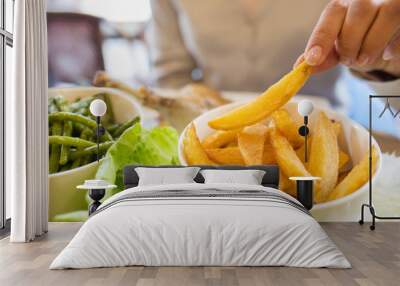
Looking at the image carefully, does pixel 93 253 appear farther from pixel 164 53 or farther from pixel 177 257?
pixel 164 53

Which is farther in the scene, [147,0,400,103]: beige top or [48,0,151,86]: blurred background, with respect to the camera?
[48,0,151,86]: blurred background

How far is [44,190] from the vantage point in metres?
6.43

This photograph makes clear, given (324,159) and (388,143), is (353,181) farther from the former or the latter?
(388,143)

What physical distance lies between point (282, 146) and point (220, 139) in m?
0.71

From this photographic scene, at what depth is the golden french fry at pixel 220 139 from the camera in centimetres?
716

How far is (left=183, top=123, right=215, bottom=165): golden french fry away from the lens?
7082mm

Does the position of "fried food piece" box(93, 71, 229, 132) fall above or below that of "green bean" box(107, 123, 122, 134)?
above

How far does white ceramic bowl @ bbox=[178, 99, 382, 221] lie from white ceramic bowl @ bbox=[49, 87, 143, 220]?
758mm

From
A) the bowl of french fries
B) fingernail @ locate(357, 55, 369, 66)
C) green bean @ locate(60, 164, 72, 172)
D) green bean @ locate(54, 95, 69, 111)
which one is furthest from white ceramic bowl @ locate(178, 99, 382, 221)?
green bean @ locate(54, 95, 69, 111)

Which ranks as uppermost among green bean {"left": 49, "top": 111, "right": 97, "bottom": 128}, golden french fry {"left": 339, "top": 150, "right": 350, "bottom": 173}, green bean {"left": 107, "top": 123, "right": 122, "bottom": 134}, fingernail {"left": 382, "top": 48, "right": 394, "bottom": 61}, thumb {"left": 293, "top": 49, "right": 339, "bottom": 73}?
fingernail {"left": 382, "top": 48, "right": 394, "bottom": 61}

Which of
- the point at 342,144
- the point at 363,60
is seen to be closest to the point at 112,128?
the point at 342,144

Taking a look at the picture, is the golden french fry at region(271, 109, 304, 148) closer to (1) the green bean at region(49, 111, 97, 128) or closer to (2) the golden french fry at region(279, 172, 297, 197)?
(2) the golden french fry at region(279, 172, 297, 197)

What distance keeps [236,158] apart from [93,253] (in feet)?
9.94

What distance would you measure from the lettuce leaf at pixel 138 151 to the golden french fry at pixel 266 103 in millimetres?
571
